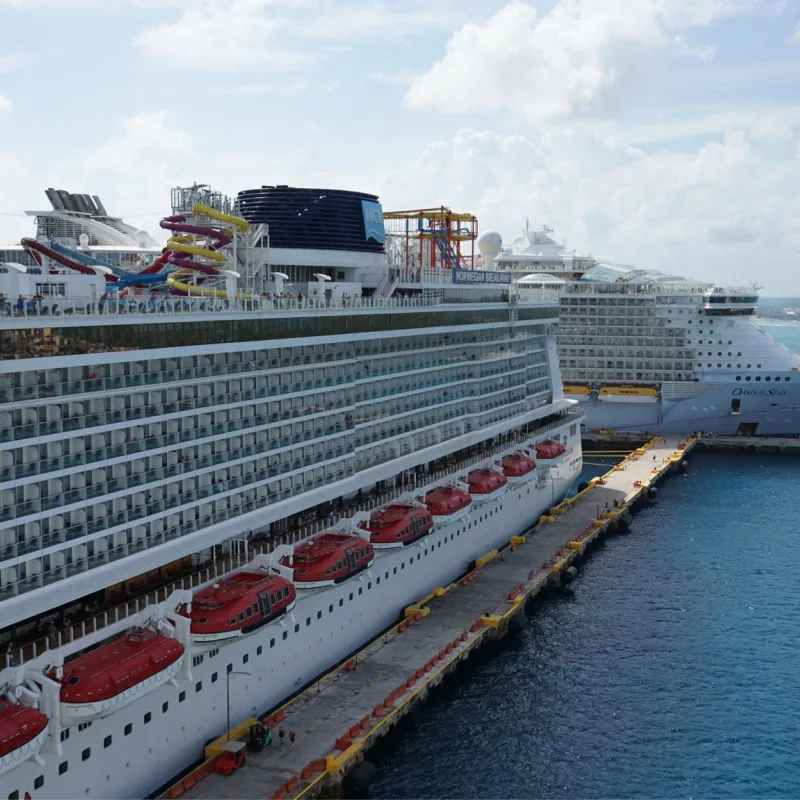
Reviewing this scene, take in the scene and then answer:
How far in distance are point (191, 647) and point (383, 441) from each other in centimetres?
1756

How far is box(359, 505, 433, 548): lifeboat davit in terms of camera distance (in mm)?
42656

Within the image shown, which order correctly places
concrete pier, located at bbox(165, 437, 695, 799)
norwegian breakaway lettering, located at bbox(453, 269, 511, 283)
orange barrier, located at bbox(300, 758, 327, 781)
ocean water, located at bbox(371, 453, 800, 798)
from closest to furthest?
1. concrete pier, located at bbox(165, 437, 695, 799)
2. orange barrier, located at bbox(300, 758, 327, 781)
3. ocean water, located at bbox(371, 453, 800, 798)
4. norwegian breakaway lettering, located at bbox(453, 269, 511, 283)

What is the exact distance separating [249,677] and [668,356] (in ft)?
248

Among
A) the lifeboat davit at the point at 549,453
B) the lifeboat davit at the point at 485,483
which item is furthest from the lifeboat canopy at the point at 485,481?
the lifeboat davit at the point at 549,453

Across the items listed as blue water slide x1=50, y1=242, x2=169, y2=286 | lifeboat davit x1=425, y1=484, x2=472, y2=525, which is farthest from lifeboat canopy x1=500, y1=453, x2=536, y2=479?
blue water slide x1=50, y1=242, x2=169, y2=286

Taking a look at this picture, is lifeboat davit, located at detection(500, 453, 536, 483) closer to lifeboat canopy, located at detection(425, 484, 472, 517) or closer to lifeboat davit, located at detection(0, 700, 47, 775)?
lifeboat canopy, located at detection(425, 484, 472, 517)

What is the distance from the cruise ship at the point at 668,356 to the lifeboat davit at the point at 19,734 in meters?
77.5

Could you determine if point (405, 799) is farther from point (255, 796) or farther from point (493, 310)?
point (493, 310)

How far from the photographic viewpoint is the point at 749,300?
3937 inches

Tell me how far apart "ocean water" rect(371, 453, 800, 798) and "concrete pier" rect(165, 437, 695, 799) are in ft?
3.87

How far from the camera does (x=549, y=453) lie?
63.5 meters

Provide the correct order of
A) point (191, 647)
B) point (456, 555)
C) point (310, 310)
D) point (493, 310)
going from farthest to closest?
point (493, 310), point (456, 555), point (310, 310), point (191, 647)

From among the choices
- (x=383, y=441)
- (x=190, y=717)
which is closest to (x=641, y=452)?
(x=383, y=441)

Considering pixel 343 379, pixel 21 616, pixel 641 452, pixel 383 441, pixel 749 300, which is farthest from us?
pixel 749 300
